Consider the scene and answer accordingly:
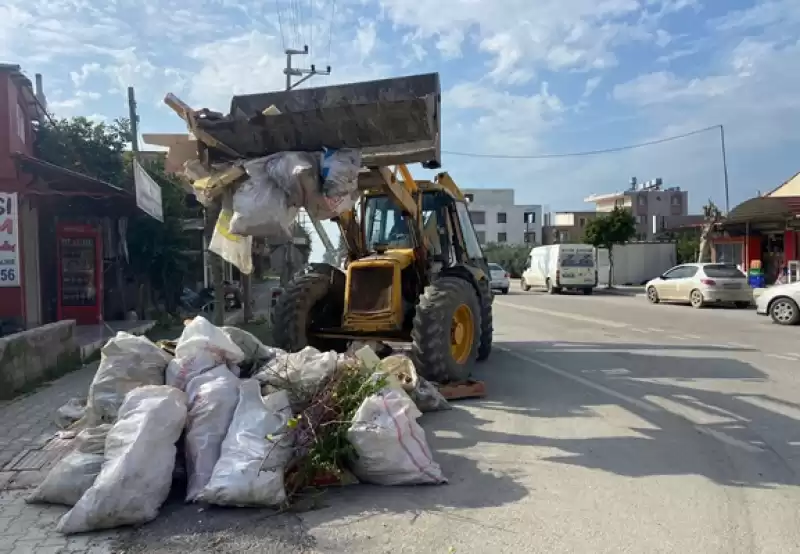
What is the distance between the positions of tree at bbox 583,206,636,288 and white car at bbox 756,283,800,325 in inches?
741

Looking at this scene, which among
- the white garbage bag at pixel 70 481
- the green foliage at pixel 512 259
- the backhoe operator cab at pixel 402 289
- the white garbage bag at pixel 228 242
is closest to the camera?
the white garbage bag at pixel 70 481

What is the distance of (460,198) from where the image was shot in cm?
1057

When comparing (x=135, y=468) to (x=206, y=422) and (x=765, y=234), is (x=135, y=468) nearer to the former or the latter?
(x=206, y=422)

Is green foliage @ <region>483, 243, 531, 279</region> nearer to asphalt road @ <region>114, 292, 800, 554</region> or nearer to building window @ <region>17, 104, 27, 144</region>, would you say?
building window @ <region>17, 104, 27, 144</region>

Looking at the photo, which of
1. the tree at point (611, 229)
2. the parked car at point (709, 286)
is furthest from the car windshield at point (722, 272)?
the tree at point (611, 229)

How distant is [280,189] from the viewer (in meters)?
5.99

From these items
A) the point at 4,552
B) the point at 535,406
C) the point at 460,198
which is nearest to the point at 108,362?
the point at 4,552

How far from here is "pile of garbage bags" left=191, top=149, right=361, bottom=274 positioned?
5.89 m

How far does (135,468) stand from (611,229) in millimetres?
33414

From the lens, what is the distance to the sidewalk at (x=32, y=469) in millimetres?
4066

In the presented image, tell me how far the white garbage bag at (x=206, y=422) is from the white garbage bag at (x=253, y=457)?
0.10 m

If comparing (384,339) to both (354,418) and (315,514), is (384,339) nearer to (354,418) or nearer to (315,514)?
(354,418)

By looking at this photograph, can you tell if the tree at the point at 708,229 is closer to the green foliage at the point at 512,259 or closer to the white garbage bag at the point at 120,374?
the green foliage at the point at 512,259

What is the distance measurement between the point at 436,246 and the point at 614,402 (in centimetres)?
323
